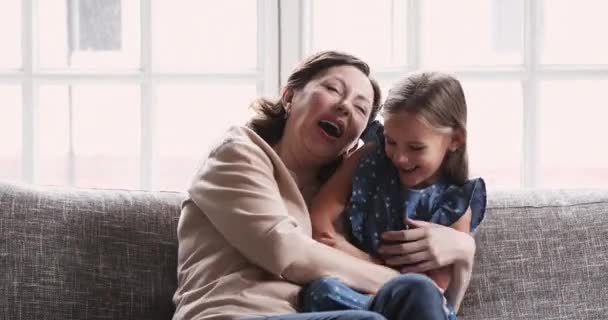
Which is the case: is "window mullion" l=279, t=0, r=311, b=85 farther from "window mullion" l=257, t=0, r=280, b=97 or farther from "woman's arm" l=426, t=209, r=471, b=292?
"woman's arm" l=426, t=209, r=471, b=292

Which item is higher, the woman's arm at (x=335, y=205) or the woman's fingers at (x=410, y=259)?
the woman's arm at (x=335, y=205)

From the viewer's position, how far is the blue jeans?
1959mm

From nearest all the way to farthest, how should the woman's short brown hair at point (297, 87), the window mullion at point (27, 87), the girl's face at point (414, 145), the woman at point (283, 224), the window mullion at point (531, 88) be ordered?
the woman at point (283, 224) → the girl's face at point (414, 145) → the woman's short brown hair at point (297, 87) → the window mullion at point (531, 88) → the window mullion at point (27, 87)

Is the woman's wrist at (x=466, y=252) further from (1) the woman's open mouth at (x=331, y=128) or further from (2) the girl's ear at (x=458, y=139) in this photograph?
(1) the woman's open mouth at (x=331, y=128)

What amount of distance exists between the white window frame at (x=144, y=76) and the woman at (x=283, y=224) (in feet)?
2.28

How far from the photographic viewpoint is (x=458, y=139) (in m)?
2.31

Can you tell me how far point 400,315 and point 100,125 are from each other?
5.39 feet

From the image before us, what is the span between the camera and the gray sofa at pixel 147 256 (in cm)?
234

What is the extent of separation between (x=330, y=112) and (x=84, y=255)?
2.10 ft

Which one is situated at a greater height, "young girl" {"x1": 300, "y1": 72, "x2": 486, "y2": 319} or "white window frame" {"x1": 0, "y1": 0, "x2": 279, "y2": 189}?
"white window frame" {"x1": 0, "y1": 0, "x2": 279, "y2": 189}

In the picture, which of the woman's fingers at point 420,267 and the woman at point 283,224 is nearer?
the woman at point 283,224

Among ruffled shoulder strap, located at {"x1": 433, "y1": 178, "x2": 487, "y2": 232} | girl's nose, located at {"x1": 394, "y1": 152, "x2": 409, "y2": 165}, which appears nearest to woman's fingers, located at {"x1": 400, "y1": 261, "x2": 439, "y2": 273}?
ruffled shoulder strap, located at {"x1": 433, "y1": 178, "x2": 487, "y2": 232}

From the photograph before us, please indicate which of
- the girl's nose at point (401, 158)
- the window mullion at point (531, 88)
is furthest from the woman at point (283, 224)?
the window mullion at point (531, 88)

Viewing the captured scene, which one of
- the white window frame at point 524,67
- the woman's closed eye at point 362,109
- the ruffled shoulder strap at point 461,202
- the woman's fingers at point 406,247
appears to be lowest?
the woman's fingers at point 406,247
